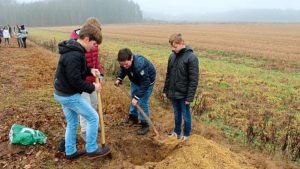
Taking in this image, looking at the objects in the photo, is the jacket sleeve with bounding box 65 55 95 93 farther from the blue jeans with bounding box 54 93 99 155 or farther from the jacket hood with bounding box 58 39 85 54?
the blue jeans with bounding box 54 93 99 155

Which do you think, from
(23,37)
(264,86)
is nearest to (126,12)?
(23,37)

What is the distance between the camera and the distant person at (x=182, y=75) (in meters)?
5.04

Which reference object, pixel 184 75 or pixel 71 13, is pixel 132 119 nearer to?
pixel 184 75

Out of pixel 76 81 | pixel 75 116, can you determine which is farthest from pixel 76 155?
pixel 76 81

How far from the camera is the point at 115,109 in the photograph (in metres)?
7.23

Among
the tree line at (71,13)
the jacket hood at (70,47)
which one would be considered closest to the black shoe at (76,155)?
the jacket hood at (70,47)

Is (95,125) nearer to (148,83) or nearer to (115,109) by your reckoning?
(148,83)

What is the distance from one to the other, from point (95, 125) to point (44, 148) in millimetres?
1239

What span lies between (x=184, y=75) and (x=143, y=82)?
2.36 feet

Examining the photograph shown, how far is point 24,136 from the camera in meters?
5.16

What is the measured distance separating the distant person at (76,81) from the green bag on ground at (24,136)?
0.86 metres

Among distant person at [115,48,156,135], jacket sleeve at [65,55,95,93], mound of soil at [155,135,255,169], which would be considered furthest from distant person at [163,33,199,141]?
jacket sleeve at [65,55,95,93]

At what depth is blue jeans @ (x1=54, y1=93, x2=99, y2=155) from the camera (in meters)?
4.29

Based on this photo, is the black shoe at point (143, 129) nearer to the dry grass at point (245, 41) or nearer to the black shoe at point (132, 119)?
the black shoe at point (132, 119)
